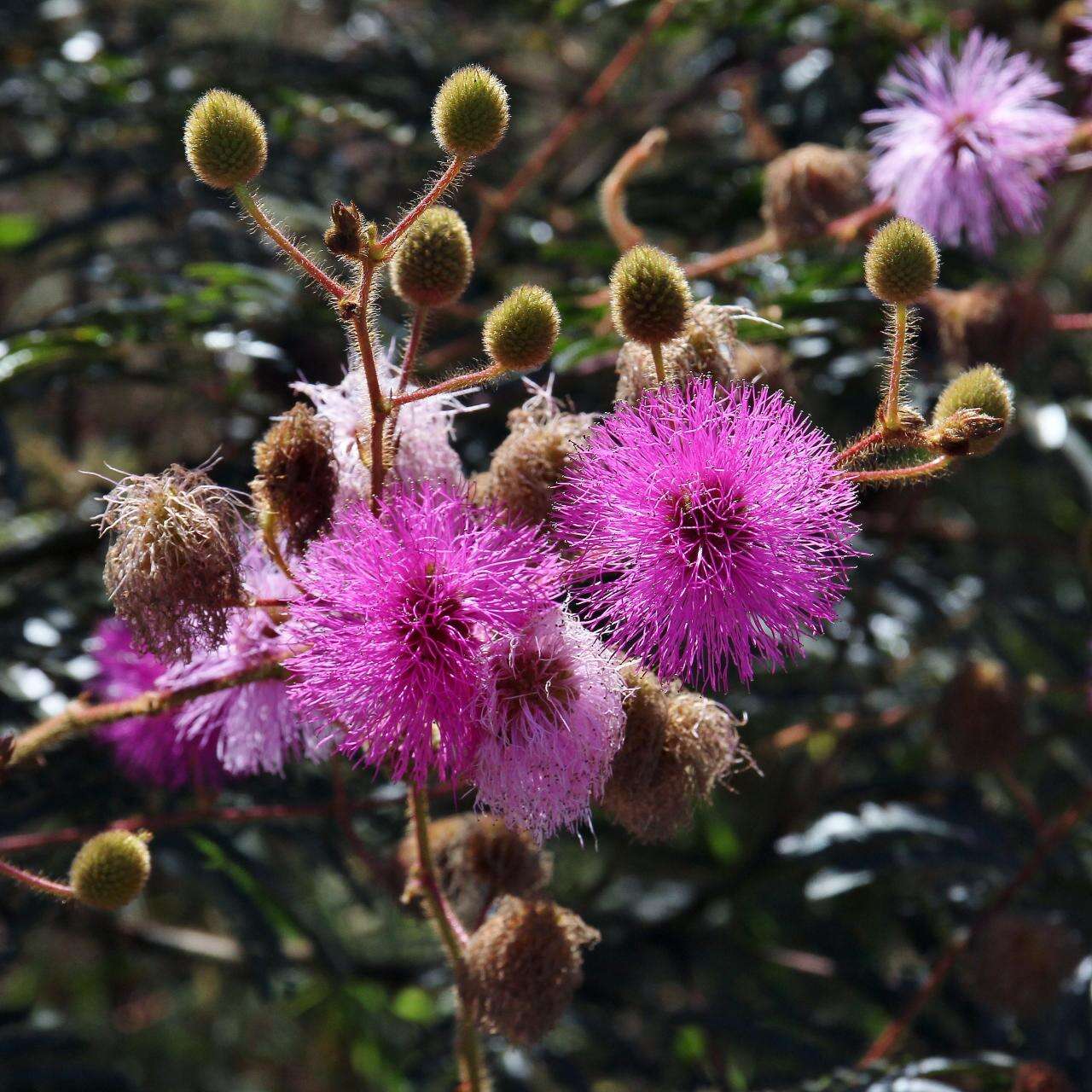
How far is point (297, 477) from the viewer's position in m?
1.78

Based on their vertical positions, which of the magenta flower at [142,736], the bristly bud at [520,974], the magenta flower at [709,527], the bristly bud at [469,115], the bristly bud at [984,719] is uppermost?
the bristly bud at [469,115]

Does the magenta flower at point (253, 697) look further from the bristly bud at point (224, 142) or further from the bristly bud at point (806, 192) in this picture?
the bristly bud at point (806, 192)

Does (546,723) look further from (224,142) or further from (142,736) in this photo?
(142,736)

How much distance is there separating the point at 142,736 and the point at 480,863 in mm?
761

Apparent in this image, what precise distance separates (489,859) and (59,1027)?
1815 millimetres

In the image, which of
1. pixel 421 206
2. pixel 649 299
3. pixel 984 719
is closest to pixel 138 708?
pixel 421 206

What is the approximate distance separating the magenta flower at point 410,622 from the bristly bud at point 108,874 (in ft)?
1.16

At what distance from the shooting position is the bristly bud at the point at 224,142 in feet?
5.29

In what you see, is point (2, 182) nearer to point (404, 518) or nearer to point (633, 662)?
point (404, 518)

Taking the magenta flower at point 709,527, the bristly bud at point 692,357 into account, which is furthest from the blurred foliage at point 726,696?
the magenta flower at point 709,527

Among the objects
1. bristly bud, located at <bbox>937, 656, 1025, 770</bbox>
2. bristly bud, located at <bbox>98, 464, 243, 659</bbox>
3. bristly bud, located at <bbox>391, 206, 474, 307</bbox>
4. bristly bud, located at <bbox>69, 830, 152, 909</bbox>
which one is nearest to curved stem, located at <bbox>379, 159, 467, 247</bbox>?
bristly bud, located at <bbox>391, 206, 474, 307</bbox>

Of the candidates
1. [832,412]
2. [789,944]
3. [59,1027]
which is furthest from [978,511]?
[59,1027]

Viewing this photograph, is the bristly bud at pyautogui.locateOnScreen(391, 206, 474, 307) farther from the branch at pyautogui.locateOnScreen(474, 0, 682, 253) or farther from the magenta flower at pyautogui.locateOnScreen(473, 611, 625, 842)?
the branch at pyautogui.locateOnScreen(474, 0, 682, 253)

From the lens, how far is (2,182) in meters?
3.60
